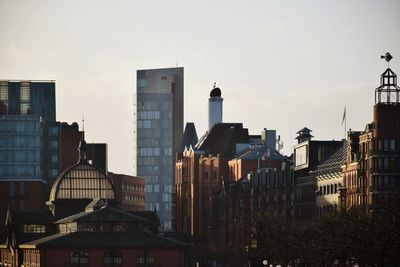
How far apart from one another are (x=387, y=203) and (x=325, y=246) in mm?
9337

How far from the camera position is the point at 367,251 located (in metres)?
179

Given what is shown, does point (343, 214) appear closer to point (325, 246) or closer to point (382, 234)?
point (325, 246)

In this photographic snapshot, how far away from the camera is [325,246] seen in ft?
636

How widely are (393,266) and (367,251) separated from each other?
453 centimetres

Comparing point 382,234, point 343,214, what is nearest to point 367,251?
point 382,234

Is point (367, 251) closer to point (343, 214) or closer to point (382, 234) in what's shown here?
point (382, 234)

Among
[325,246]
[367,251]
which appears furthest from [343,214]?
[367,251]

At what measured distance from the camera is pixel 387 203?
188m

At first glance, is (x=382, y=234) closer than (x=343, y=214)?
Yes

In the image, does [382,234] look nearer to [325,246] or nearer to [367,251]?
[367,251]

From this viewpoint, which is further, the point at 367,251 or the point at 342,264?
the point at 342,264

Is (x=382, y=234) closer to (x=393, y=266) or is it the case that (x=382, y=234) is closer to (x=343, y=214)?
(x=393, y=266)

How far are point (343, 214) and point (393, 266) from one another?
46.2 feet

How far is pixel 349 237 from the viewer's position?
185m
